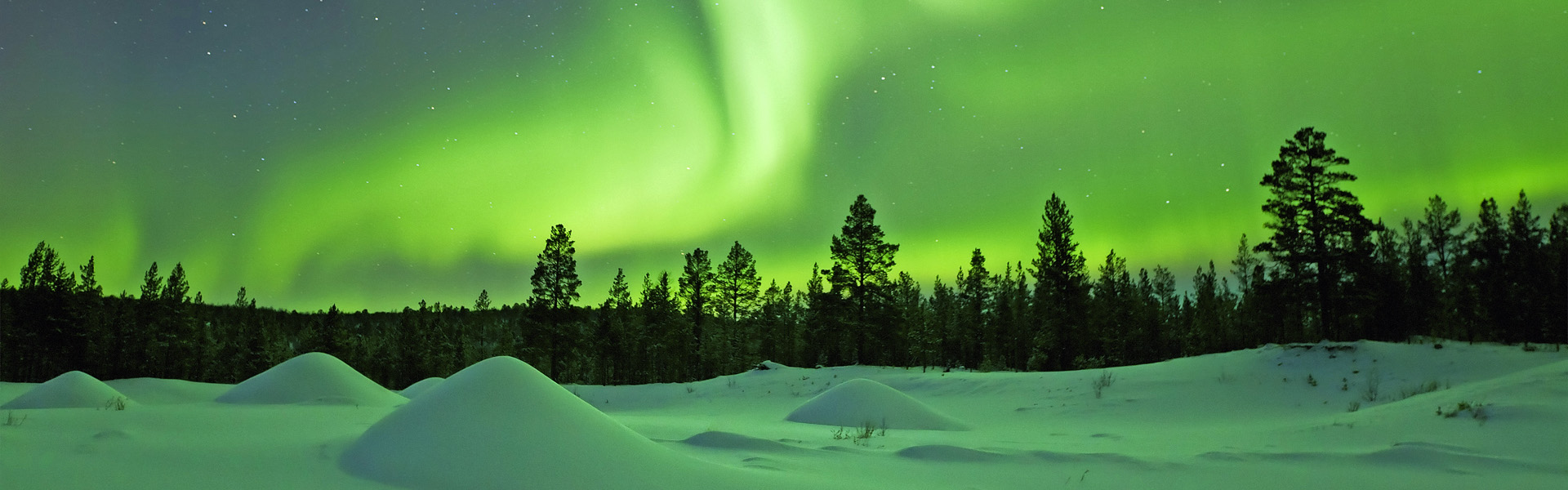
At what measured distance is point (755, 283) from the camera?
50.6m

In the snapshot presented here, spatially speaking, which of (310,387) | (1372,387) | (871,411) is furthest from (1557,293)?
(310,387)

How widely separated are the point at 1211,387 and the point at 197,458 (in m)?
20.9

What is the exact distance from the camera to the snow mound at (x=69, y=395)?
1769cm

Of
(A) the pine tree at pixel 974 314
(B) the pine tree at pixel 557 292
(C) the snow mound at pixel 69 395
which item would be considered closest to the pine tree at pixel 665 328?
(B) the pine tree at pixel 557 292

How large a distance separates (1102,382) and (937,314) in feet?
152

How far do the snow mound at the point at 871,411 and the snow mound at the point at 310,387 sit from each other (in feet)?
38.1

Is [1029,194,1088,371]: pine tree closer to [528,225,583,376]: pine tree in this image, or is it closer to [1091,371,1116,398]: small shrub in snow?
[1091,371,1116,398]: small shrub in snow

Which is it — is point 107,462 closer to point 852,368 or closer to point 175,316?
point 852,368

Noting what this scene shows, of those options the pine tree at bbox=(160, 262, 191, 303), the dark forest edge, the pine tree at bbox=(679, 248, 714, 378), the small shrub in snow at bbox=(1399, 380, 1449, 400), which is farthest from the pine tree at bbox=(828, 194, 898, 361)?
the pine tree at bbox=(160, 262, 191, 303)

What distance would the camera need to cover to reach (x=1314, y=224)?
2830 cm

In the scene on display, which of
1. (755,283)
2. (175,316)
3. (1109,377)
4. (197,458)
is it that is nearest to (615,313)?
(755,283)

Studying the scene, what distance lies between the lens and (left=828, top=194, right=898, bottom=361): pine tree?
41531 millimetres

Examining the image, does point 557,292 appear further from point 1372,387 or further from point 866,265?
point 1372,387

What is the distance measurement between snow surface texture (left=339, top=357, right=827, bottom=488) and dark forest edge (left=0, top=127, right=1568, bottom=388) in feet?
96.7
